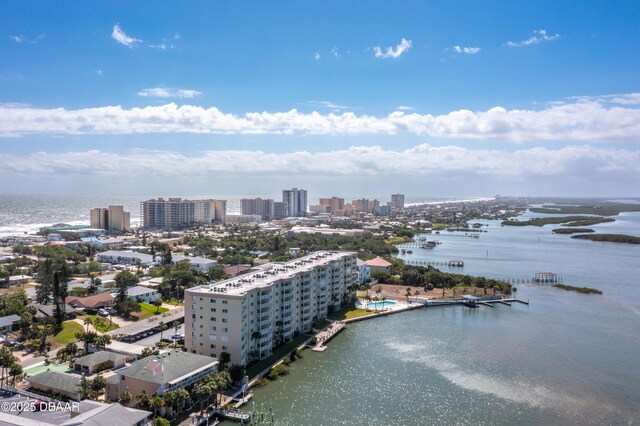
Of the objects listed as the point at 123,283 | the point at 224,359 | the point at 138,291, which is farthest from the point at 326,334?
the point at 123,283

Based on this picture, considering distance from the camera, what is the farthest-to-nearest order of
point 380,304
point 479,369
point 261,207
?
point 261,207
point 380,304
point 479,369

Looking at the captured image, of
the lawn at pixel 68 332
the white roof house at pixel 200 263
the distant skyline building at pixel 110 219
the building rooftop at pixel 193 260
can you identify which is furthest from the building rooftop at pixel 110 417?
the distant skyline building at pixel 110 219

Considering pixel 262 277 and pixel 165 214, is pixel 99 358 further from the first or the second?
pixel 165 214


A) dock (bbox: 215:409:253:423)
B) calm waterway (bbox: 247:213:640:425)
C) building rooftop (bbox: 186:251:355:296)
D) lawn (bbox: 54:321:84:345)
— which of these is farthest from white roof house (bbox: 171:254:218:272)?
dock (bbox: 215:409:253:423)

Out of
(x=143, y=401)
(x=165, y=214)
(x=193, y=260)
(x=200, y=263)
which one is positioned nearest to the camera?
(x=143, y=401)

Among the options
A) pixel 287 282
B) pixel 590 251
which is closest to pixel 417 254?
pixel 590 251

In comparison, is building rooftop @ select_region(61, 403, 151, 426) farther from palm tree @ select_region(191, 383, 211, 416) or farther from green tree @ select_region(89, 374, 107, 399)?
green tree @ select_region(89, 374, 107, 399)

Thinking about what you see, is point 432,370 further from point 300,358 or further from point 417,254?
point 417,254
